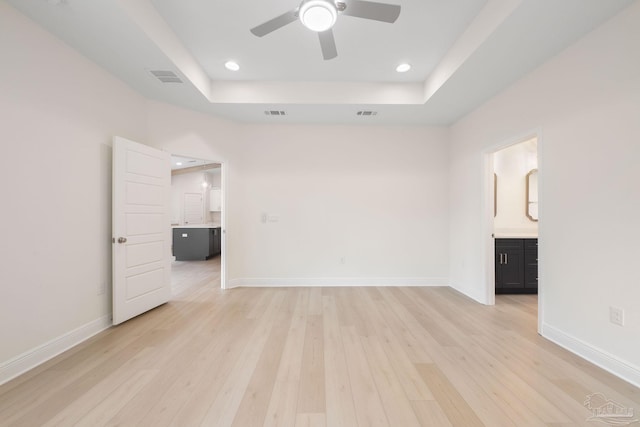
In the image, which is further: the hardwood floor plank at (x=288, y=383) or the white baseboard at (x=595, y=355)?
the white baseboard at (x=595, y=355)

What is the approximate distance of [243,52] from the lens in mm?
2734

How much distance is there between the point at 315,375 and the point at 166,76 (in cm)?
341

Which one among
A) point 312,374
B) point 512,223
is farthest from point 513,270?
point 312,374

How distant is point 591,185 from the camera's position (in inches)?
78.7

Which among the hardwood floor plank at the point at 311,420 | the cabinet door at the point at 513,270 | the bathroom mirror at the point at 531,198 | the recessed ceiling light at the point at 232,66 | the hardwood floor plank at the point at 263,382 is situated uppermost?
the recessed ceiling light at the point at 232,66

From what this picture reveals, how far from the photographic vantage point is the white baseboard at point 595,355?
172 cm

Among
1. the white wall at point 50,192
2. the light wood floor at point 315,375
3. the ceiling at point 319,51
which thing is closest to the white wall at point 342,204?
the ceiling at point 319,51

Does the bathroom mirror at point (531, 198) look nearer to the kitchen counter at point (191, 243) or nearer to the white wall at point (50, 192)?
the white wall at point (50, 192)

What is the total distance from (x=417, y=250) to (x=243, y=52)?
3884 mm

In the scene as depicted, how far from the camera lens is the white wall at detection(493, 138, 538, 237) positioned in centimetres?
397

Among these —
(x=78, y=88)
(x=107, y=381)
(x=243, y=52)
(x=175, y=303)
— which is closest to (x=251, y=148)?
(x=243, y=52)

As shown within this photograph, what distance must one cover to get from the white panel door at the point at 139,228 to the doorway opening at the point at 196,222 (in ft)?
4.68

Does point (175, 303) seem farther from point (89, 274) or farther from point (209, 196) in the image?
point (209, 196)

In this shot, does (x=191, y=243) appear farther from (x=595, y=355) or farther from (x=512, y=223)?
(x=595, y=355)
